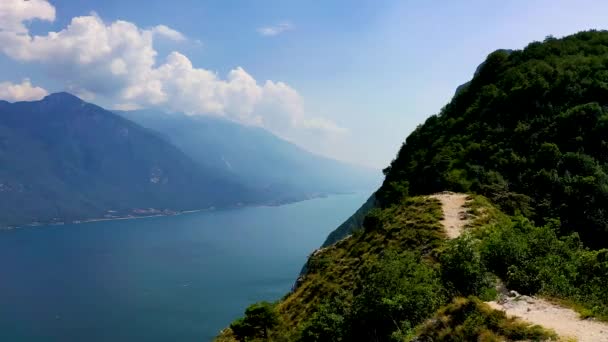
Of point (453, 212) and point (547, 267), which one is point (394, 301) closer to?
point (547, 267)

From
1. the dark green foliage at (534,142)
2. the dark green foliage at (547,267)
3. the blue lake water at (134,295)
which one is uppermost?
the dark green foliage at (534,142)

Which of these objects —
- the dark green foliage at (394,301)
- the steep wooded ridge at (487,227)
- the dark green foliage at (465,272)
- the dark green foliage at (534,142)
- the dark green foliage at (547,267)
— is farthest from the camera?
the dark green foliage at (534,142)

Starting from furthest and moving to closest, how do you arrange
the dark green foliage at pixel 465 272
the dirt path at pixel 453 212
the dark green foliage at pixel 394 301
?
1. the dirt path at pixel 453 212
2. the dark green foliage at pixel 465 272
3. the dark green foliage at pixel 394 301

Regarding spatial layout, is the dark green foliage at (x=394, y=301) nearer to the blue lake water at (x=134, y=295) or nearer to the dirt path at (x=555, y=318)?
the dirt path at (x=555, y=318)

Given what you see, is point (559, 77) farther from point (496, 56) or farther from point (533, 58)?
point (496, 56)

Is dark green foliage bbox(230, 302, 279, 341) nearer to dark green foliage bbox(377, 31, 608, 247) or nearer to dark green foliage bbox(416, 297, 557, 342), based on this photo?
dark green foliage bbox(377, 31, 608, 247)

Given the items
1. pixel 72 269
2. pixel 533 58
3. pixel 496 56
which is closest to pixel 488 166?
pixel 533 58

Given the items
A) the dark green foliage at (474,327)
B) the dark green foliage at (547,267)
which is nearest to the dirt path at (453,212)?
the dark green foliage at (547,267)
